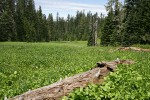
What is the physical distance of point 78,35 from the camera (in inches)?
6033

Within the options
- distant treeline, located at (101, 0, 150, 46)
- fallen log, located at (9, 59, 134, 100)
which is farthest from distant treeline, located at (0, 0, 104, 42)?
fallen log, located at (9, 59, 134, 100)

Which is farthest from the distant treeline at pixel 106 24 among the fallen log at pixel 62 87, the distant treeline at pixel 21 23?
the fallen log at pixel 62 87

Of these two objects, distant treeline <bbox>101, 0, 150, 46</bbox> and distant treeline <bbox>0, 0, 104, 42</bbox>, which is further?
distant treeline <bbox>0, 0, 104, 42</bbox>

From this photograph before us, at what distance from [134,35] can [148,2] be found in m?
6.78

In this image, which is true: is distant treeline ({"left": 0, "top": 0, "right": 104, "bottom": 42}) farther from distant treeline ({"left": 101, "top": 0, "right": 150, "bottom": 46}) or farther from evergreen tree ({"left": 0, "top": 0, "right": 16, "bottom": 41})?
distant treeline ({"left": 101, "top": 0, "right": 150, "bottom": 46})

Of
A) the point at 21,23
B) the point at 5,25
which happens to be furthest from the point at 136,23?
the point at 21,23

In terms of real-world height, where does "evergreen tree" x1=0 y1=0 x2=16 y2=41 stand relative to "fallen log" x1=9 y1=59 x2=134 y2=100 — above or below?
above

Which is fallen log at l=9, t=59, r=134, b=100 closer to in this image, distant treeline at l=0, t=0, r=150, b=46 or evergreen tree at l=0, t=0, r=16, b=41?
distant treeline at l=0, t=0, r=150, b=46

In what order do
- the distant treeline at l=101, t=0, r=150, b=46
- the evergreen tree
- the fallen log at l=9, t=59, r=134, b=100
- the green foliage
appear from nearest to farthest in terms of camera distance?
the green foliage → the fallen log at l=9, t=59, r=134, b=100 → the distant treeline at l=101, t=0, r=150, b=46 → the evergreen tree

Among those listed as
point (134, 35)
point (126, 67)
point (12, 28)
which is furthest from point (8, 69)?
point (12, 28)

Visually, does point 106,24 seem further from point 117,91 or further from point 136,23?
point 117,91

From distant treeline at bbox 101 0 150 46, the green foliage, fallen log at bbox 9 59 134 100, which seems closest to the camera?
the green foliage

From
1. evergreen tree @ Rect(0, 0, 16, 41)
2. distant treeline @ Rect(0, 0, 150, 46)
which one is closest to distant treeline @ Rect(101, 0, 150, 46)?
distant treeline @ Rect(0, 0, 150, 46)

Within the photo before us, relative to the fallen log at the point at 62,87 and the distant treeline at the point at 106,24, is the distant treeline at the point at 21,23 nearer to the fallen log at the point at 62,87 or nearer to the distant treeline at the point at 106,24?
the distant treeline at the point at 106,24
